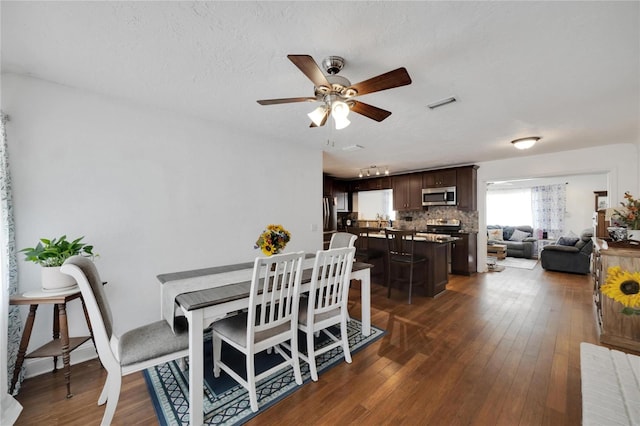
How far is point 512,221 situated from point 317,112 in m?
9.46

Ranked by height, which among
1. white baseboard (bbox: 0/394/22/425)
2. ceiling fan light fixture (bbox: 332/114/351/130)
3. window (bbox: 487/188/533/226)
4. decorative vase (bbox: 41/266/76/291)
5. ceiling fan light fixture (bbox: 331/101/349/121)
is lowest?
white baseboard (bbox: 0/394/22/425)

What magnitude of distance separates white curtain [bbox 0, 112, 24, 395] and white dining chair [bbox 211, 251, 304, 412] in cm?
143

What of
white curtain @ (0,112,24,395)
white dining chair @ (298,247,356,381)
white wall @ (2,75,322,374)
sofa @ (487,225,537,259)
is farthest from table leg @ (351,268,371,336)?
sofa @ (487,225,537,259)

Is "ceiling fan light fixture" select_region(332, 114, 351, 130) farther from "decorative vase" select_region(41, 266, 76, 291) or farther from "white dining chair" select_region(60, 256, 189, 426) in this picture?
"decorative vase" select_region(41, 266, 76, 291)

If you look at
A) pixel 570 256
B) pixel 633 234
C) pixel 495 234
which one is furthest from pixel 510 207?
pixel 633 234

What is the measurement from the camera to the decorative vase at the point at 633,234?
2786mm

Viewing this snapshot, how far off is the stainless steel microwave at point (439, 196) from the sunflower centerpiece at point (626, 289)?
4981mm

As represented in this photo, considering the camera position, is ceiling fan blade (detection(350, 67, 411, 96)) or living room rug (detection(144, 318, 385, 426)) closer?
ceiling fan blade (detection(350, 67, 411, 96))

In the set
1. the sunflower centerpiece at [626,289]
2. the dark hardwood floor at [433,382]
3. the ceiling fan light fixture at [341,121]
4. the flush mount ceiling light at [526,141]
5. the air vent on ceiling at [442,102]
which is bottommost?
the dark hardwood floor at [433,382]

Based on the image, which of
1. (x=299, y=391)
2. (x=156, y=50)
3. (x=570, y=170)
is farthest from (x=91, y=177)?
(x=570, y=170)

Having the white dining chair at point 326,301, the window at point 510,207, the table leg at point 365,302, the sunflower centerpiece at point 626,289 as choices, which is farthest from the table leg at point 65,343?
the window at point 510,207

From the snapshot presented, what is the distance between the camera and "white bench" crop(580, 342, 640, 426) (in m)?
1.09

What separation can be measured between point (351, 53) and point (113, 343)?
2451 mm

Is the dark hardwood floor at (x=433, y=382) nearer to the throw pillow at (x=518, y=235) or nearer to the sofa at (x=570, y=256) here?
the sofa at (x=570, y=256)
